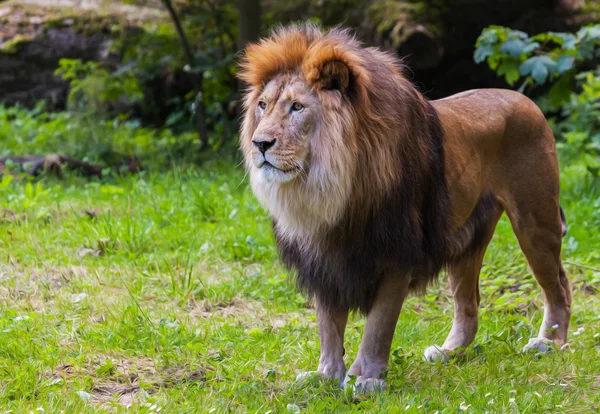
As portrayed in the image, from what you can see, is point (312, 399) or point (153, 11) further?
point (153, 11)

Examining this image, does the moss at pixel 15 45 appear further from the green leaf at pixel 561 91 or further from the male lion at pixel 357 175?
the male lion at pixel 357 175

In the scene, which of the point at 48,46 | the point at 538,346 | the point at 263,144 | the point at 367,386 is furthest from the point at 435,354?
the point at 48,46

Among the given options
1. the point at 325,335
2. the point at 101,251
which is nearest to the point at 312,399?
the point at 325,335

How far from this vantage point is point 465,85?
8984 millimetres

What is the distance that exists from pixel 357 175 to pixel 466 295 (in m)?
1.32

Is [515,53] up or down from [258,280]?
up

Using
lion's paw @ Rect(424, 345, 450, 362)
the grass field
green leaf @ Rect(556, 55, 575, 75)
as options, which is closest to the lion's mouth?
the grass field

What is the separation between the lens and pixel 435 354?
3.99 m

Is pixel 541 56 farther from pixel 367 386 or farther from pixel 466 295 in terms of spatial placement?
pixel 367 386

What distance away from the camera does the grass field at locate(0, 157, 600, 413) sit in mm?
3373

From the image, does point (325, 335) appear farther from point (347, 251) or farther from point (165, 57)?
point (165, 57)

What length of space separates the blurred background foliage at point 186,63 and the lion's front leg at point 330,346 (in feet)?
12.6

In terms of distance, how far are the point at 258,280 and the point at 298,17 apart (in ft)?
15.3

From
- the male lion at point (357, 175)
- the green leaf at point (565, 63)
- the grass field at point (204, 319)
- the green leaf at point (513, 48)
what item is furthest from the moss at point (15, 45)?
the male lion at point (357, 175)
